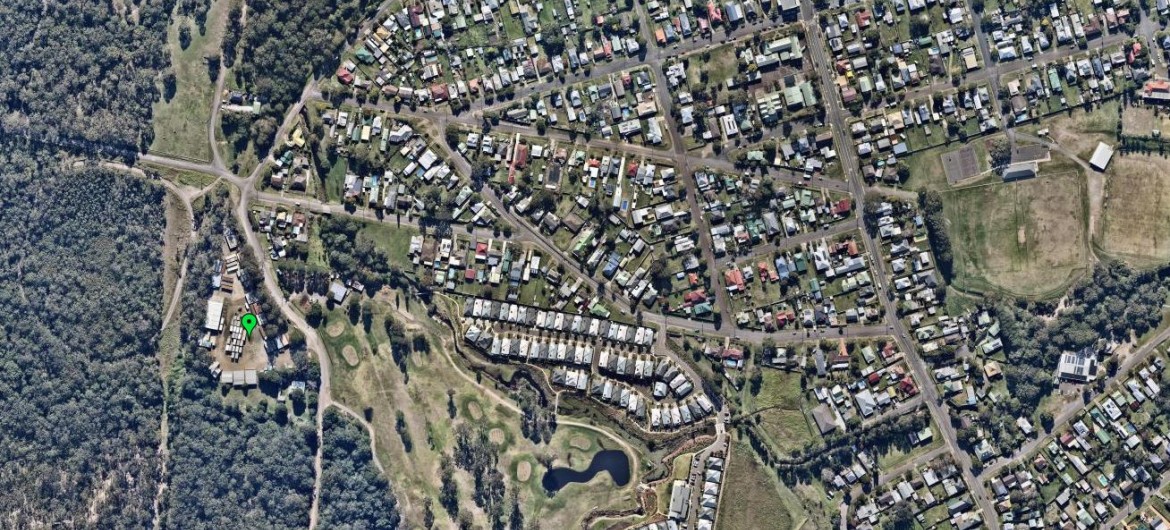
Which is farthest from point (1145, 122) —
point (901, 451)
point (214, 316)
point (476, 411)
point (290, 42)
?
point (214, 316)

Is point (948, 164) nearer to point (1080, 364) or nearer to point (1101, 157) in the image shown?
point (1101, 157)

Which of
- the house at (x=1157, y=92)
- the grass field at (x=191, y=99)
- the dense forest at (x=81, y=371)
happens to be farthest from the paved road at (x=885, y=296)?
the dense forest at (x=81, y=371)

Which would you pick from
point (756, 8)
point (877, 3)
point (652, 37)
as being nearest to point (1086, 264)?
point (877, 3)

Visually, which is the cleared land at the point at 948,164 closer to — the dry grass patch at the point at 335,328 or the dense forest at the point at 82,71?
the dry grass patch at the point at 335,328

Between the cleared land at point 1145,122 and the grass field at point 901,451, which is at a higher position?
the cleared land at point 1145,122

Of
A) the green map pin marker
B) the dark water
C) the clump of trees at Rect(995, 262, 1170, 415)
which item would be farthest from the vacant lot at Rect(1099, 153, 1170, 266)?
the green map pin marker

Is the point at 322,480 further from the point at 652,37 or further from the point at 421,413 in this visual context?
the point at 652,37
